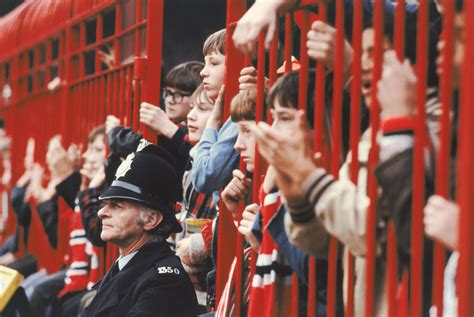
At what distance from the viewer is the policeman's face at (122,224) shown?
4.54m

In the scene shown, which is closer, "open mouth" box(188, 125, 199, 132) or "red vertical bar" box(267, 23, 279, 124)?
"red vertical bar" box(267, 23, 279, 124)

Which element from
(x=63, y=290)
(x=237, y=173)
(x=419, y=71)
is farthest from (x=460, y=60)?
(x=63, y=290)

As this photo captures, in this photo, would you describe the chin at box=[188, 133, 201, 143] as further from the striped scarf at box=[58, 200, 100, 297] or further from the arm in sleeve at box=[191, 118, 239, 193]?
the striped scarf at box=[58, 200, 100, 297]

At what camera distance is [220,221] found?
4.26m

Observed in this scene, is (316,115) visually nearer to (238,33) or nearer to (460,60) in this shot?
(238,33)

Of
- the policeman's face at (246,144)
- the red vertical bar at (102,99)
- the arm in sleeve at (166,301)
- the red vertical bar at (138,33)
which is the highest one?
the red vertical bar at (138,33)

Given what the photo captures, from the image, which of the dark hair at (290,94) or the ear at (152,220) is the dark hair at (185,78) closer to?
the ear at (152,220)

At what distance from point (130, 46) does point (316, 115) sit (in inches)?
117

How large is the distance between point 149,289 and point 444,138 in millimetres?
1941

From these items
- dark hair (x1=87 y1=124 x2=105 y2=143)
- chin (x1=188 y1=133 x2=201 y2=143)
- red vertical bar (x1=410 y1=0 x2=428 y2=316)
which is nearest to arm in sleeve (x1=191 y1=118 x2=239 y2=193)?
chin (x1=188 y1=133 x2=201 y2=143)

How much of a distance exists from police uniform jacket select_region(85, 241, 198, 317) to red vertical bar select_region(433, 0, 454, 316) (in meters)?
1.77

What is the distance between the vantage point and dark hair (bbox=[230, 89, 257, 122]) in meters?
3.88

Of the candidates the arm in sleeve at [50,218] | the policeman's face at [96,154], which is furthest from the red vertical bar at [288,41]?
the arm in sleeve at [50,218]

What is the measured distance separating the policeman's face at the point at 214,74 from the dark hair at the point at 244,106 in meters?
0.66
